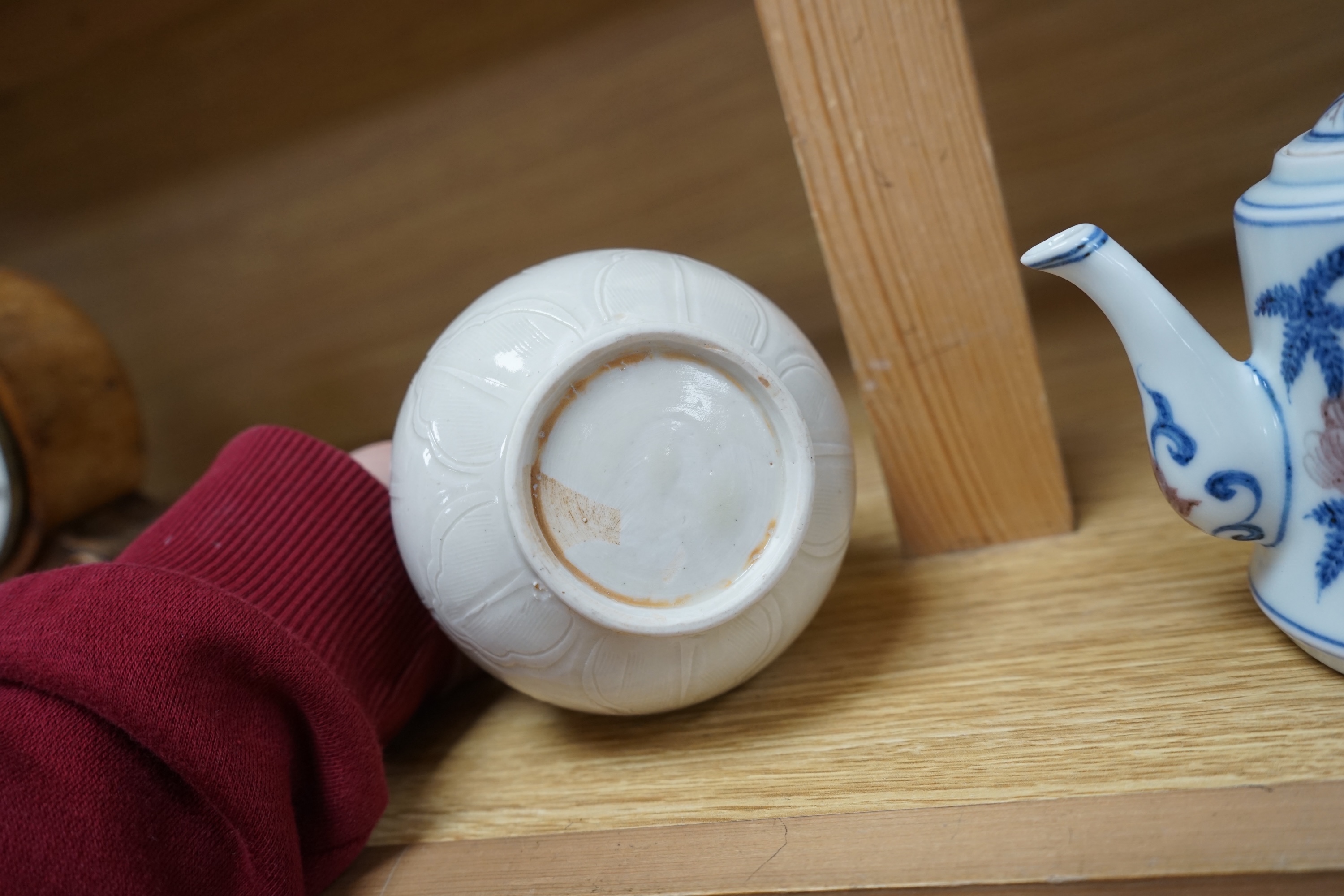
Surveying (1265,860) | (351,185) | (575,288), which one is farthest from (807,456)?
(351,185)

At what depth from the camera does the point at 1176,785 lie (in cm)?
44

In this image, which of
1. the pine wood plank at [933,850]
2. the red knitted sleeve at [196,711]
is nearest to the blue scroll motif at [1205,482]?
the pine wood plank at [933,850]

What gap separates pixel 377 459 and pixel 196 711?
0.31 m

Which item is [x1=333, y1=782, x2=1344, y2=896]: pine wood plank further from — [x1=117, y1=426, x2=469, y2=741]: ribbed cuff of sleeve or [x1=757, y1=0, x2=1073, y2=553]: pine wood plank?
[x1=757, y1=0, x2=1073, y2=553]: pine wood plank

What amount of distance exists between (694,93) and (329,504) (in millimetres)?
753

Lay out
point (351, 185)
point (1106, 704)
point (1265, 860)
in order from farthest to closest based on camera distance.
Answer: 1. point (351, 185)
2. point (1106, 704)
3. point (1265, 860)

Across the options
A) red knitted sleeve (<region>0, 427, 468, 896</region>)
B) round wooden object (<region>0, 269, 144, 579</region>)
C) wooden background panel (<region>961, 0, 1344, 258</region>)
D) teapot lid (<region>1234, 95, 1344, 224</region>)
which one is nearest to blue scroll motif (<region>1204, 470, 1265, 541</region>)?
teapot lid (<region>1234, 95, 1344, 224</region>)

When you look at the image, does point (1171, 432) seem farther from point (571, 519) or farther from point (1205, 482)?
point (571, 519)

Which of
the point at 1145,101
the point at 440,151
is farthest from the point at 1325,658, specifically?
the point at 440,151

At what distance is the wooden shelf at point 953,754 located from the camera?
17.0 inches

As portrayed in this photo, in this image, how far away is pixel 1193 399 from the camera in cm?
47

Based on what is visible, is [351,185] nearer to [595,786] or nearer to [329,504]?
[329,504]

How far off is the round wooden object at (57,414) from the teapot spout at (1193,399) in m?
0.97

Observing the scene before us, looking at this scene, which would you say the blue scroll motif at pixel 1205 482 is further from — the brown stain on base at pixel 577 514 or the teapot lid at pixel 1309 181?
the brown stain on base at pixel 577 514
